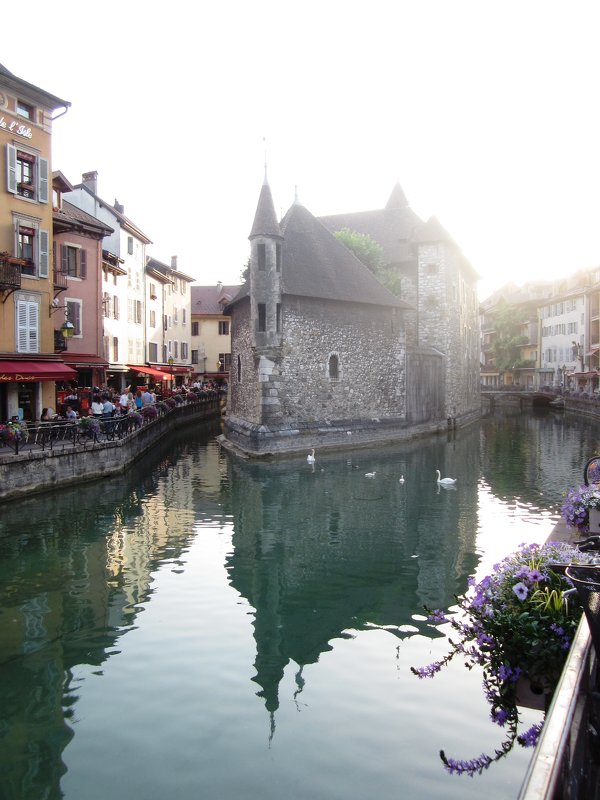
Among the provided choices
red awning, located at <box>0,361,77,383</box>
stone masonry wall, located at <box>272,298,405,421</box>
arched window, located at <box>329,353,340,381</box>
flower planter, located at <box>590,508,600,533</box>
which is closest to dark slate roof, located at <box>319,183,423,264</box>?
stone masonry wall, located at <box>272,298,405,421</box>

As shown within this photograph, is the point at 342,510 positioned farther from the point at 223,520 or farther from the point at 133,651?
the point at 133,651

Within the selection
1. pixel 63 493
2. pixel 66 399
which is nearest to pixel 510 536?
pixel 63 493

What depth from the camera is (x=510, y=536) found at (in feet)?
41.8

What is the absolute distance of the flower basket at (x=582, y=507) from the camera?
673cm

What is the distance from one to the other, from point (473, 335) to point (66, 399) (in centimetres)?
3194

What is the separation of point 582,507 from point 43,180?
20616 mm

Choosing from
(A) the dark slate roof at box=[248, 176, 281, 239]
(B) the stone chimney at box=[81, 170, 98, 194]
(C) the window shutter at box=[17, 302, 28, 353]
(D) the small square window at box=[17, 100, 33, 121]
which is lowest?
(C) the window shutter at box=[17, 302, 28, 353]

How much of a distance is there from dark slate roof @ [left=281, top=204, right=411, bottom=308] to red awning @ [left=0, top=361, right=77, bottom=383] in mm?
8317

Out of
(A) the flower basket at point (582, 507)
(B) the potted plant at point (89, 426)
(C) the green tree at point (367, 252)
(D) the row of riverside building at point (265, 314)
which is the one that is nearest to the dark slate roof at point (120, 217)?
(D) the row of riverside building at point (265, 314)

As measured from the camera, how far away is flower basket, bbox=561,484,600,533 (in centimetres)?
673

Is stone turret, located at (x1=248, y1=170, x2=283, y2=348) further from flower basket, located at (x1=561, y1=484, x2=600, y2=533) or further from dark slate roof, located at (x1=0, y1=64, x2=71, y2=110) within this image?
flower basket, located at (x1=561, y1=484, x2=600, y2=533)

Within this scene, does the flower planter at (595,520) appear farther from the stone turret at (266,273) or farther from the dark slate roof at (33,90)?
the dark slate roof at (33,90)

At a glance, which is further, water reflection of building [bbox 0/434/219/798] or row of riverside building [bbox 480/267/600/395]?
row of riverside building [bbox 480/267/600/395]

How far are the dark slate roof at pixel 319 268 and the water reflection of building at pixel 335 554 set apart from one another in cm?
826
